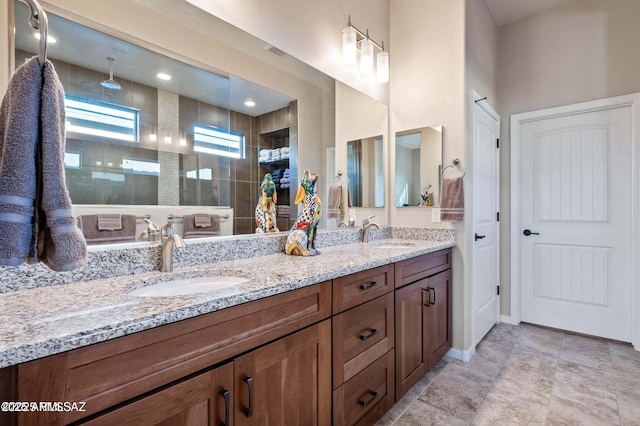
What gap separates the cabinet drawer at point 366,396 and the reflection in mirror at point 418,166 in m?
1.37

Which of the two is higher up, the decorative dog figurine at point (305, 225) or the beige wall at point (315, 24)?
the beige wall at point (315, 24)

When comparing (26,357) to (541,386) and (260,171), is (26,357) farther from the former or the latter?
(541,386)

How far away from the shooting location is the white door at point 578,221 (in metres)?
2.60

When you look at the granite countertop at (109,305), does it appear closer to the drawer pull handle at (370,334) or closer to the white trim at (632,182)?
the drawer pull handle at (370,334)

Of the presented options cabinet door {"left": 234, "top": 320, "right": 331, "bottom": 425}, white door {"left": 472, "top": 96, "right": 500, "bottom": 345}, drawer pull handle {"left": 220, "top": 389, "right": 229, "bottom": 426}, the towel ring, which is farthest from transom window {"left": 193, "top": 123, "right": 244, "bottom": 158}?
white door {"left": 472, "top": 96, "right": 500, "bottom": 345}

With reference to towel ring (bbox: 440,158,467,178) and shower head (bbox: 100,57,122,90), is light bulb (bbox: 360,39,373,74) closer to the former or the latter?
towel ring (bbox: 440,158,467,178)

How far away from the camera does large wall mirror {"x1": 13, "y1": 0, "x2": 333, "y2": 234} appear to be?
115 centimetres

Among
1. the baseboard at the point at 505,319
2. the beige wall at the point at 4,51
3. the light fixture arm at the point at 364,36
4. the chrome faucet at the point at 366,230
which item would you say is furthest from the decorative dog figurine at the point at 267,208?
the baseboard at the point at 505,319

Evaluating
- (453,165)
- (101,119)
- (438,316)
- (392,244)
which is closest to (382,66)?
(453,165)

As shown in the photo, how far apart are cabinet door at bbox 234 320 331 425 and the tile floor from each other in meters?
0.70

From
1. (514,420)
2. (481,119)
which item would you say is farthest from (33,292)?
(481,119)

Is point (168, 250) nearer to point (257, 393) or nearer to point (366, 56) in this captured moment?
point (257, 393)

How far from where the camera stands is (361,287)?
1451 mm

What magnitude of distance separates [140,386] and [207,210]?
899 mm
